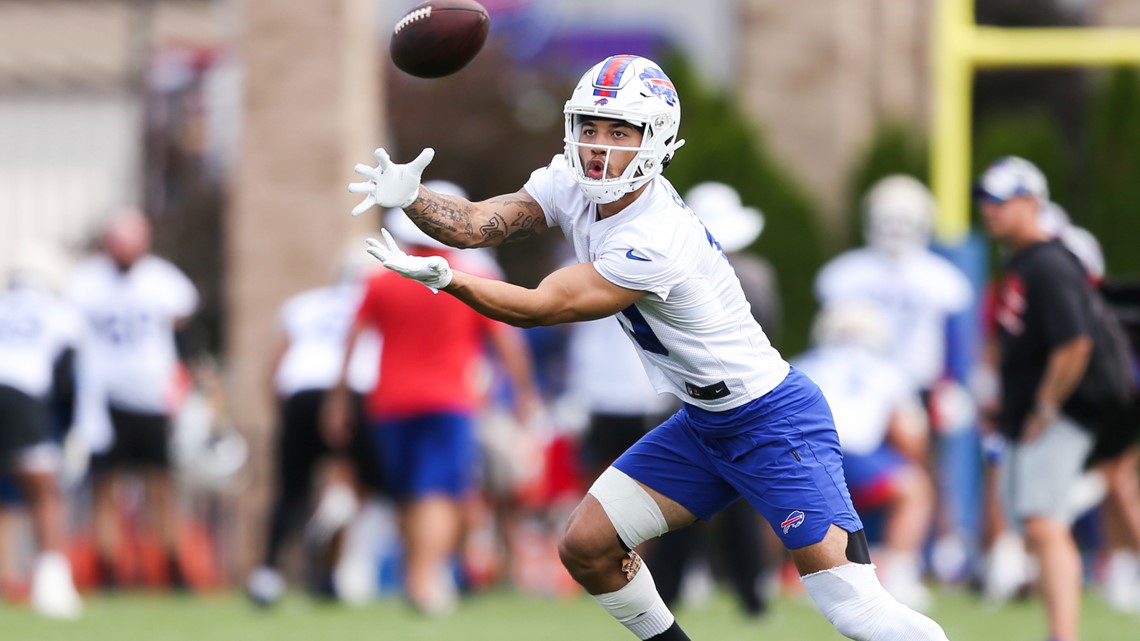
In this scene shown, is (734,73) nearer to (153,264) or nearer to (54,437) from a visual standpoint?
(153,264)

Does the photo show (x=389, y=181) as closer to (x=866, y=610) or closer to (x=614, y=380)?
(x=866, y=610)

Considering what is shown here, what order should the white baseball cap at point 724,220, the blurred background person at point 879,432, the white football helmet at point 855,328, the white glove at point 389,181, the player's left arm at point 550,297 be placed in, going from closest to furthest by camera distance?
the player's left arm at point 550,297 → the white glove at point 389,181 → the white baseball cap at point 724,220 → the blurred background person at point 879,432 → the white football helmet at point 855,328

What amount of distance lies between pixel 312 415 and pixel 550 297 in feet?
17.4

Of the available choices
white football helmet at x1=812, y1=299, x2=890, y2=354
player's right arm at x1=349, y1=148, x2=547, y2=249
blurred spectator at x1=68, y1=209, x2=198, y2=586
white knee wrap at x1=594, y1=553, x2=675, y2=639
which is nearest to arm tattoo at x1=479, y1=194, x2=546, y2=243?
player's right arm at x1=349, y1=148, x2=547, y2=249

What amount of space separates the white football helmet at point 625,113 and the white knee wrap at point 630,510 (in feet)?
2.82

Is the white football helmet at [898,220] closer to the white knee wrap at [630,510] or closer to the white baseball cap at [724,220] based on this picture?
the white baseball cap at [724,220]

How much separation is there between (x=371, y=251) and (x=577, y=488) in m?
7.34

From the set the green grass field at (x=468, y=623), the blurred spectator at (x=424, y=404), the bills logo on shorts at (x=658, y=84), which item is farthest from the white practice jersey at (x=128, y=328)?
the bills logo on shorts at (x=658, y=84)

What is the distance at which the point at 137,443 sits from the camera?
10.8 meters

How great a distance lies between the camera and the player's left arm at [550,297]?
15.3 ft

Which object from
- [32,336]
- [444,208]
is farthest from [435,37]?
[32,336]

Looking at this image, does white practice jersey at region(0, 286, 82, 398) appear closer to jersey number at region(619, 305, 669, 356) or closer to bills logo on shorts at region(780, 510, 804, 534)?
jersey number at region(619, 305, 669, 356)

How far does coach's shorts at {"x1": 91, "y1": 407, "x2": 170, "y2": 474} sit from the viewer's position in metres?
10.7

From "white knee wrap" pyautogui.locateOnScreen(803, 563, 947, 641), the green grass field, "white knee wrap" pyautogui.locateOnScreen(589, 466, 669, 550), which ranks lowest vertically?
the green grass field
